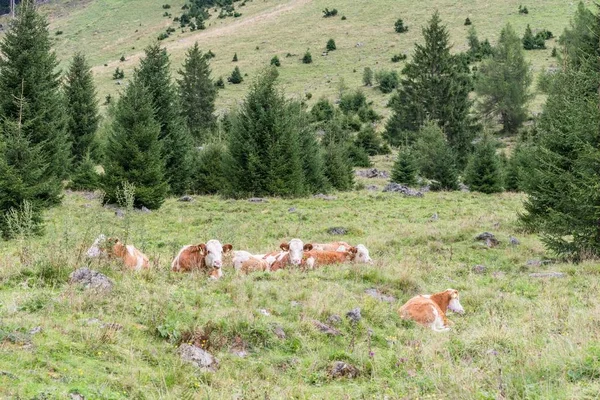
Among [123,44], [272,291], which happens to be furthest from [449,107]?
[123,44]

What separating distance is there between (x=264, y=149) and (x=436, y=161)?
1388cm

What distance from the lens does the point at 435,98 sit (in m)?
49.2

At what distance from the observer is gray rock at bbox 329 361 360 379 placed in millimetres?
5859

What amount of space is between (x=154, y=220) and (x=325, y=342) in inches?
559

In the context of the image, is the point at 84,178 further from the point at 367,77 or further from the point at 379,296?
the point at 367,77

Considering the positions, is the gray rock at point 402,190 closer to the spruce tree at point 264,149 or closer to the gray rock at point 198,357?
the spruce tree at point 264,149

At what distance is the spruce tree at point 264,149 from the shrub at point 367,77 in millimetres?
37847

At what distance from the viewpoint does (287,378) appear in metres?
5.68

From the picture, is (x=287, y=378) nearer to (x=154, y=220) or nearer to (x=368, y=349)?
(x=368, y=349)

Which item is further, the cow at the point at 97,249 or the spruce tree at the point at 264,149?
the spruce tree at the point at 264,149

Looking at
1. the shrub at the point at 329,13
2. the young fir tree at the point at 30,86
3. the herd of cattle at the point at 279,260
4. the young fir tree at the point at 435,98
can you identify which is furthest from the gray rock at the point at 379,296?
the shrub at the point at 329,13

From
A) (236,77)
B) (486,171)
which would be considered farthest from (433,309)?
(236,77)

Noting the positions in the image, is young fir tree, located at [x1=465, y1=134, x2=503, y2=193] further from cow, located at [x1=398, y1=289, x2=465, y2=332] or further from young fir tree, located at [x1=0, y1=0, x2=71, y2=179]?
cow, located at [x1=398, y1=289, x2=465, y2=332]

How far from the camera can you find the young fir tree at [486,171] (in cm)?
3195
